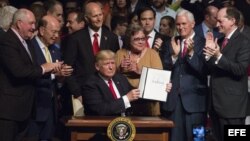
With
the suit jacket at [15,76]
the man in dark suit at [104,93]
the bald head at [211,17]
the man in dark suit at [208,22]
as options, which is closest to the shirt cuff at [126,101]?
the man in dark suit at [104,93]

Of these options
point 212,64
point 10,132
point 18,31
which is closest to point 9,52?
point 18,31

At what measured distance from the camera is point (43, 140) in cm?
688

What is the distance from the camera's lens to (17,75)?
20.9 feet

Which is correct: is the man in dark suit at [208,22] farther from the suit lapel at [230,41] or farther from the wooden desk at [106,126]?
the wooden desk at [106,126]

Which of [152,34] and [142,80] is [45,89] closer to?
[142,80]

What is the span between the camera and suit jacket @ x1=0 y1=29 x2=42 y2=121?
637 cm

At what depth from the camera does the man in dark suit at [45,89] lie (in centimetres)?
696

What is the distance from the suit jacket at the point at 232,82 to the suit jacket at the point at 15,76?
1.81 meters

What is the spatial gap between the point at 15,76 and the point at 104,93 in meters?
0.86

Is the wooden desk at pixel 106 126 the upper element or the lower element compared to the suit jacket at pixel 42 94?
lower

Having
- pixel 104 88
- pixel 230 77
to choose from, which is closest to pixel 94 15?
pixel 104 88

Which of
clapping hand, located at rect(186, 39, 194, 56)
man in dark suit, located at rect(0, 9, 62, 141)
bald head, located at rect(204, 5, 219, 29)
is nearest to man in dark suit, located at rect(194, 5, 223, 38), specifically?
bald head, located at rect(204, 5, 219, 29)

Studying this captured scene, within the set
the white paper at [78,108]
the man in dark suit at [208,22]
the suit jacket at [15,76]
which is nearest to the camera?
the suit jacket at [15,76]

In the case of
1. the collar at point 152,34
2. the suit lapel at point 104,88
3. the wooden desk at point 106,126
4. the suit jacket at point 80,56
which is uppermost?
the collar at point 152,34
